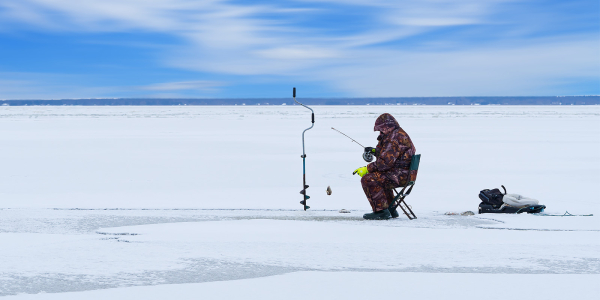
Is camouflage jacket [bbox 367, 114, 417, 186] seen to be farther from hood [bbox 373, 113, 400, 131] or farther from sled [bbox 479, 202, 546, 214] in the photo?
sled [bbox 479, 202, 546, 214]

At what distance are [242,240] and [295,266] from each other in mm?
1295

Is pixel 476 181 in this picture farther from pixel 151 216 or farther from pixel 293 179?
pixel 151 216

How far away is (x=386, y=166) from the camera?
8234mm

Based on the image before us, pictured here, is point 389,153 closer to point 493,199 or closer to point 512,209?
point 493,199

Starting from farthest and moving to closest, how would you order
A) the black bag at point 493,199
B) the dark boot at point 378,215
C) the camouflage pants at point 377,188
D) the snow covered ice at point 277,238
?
the black bag at point 493,199, the dark boot at point 378,215, the camouflage pants at point 377,188, the snow covered ice at point 277,238

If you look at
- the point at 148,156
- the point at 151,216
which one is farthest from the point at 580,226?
the point at 148,156

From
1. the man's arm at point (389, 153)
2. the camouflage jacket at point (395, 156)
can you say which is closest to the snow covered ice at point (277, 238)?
the camouflage jacket at point (395, 156)

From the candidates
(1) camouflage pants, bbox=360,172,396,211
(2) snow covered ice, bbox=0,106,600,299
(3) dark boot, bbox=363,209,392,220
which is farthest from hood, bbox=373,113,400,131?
(2) snow covered ice, bbox=0,106,600,299

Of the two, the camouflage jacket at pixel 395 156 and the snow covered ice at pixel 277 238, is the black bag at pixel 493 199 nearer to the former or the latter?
the snow covered ice at pixel 277 238

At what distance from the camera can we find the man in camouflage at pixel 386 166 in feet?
26.8

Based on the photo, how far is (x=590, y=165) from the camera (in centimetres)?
1688

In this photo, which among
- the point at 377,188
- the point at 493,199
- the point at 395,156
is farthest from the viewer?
the point at 493,199

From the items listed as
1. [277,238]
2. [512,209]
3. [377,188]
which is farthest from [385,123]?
[512,209]

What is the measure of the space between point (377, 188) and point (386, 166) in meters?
0.35
